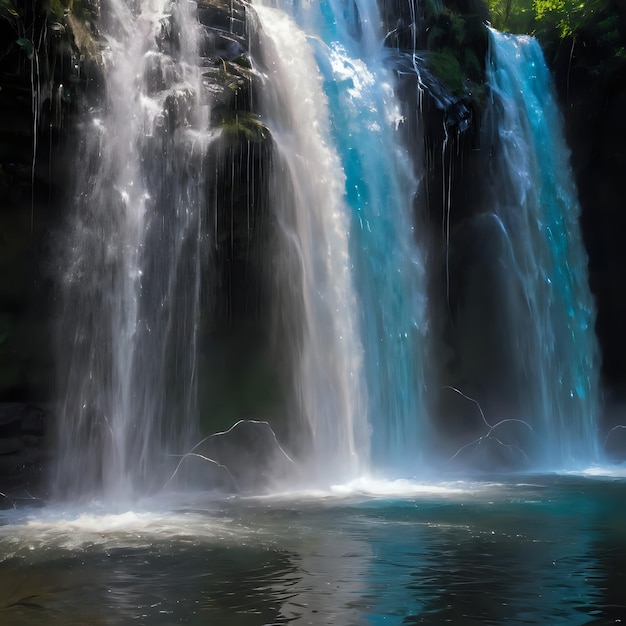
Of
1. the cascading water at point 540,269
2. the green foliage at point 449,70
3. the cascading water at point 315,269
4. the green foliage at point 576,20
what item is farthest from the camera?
the green foliage at point 576,20

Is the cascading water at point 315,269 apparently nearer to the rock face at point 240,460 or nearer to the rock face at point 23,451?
the rock face at point 240,460

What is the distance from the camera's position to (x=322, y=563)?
23.2 feet

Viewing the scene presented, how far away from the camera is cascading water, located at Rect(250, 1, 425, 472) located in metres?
14.6

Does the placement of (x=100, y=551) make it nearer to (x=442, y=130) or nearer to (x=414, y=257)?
(x=414, y=257)

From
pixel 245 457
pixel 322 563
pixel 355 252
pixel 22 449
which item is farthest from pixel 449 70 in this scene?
Answer: pixel 322 563

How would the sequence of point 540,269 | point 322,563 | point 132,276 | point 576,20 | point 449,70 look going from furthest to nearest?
point 576,20
point 540,269
point 449,70
point 132,276
point 322,563

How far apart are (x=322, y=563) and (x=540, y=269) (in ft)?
41.8

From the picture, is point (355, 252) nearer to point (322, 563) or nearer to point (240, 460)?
point (240, 460)

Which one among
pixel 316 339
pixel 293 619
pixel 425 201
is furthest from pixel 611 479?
pixel 293 619

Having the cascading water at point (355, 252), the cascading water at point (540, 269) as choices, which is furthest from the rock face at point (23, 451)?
the cascading water at point (540, 269)

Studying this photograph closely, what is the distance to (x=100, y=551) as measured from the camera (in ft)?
25.1

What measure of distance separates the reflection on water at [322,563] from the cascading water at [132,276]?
1.55m

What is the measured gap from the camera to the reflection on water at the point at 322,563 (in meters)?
5.57

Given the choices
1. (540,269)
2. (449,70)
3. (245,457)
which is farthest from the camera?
(540,269)
